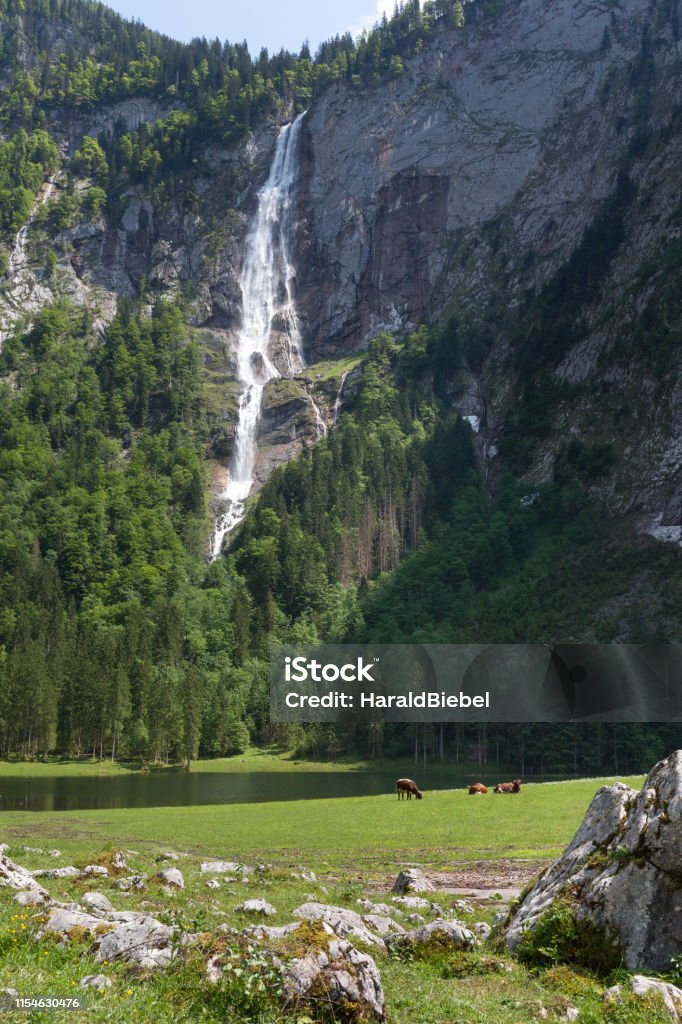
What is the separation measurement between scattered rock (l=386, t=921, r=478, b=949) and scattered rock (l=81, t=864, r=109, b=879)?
38.1 feet

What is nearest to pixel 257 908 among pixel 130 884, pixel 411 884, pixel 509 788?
pixel 130 884

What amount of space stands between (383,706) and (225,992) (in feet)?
342

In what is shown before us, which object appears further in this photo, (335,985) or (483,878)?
(483,878)

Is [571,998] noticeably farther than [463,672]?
No

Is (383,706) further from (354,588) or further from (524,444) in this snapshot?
(524,444)

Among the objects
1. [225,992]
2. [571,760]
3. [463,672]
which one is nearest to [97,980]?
[225,992]

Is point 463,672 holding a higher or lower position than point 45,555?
lower

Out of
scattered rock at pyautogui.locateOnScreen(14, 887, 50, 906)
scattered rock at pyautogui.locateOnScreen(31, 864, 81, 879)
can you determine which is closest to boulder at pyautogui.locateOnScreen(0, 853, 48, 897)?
scattered rock at pyautogui.locateOnScreen(14, 887, 50, 906)

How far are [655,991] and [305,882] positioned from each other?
1451 centimetres

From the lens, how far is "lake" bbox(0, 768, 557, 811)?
208ft

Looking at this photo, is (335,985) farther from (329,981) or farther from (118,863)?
(118,863)

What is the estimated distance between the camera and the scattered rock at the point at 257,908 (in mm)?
18750

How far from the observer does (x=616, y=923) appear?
15.0 meters

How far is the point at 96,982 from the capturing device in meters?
11.1
